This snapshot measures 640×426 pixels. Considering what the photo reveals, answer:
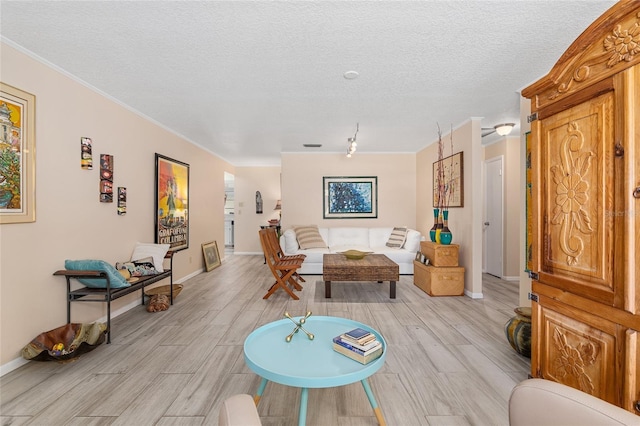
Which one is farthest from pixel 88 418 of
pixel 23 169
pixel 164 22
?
pixel 164 22

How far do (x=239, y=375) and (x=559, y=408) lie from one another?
1.90 m

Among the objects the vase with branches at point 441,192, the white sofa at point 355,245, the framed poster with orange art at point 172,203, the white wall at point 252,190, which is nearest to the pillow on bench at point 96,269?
the framed poster with orange art at point 172,203

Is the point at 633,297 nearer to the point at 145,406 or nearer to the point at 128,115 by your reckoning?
the point at 145,406

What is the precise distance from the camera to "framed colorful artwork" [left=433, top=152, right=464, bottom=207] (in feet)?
14.2

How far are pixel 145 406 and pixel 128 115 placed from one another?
3.24 meters

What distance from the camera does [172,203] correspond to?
14.6 ft

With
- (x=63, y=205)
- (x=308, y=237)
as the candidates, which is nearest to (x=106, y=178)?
(x=63, y=205)

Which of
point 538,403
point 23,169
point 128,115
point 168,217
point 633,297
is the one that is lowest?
point 538,403

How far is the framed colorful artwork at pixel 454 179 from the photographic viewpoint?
433 centimetres

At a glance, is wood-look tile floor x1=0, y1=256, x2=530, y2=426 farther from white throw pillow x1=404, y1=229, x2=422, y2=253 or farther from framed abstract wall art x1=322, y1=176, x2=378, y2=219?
framed abstract wall art x1=322, y1=176, x2=378, y2=219

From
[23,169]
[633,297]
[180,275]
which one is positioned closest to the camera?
[633,297]

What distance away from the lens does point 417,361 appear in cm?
232

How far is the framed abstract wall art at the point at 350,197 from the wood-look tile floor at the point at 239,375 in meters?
3.06

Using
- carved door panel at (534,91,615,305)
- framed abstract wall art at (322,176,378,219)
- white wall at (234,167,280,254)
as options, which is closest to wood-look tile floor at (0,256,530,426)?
carved door panel at (534,91,615,305)
